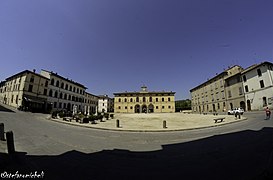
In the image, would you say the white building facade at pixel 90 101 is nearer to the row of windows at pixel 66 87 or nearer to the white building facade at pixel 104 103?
the white building facade at pixel 104 103

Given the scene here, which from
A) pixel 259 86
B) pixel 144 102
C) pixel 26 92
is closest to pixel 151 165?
pixel 26 92

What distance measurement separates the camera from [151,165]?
190 inches

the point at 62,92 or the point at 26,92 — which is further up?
the point at 62,92

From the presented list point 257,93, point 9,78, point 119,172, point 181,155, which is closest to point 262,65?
point 257,93

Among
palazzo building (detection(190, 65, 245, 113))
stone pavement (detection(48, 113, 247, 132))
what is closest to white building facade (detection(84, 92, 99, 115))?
stone pavement (detection(48, 113, 247, 132))

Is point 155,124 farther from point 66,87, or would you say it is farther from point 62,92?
point 66,87

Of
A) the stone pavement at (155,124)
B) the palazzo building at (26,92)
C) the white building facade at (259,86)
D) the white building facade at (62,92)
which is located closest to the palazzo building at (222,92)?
the white building facade at (259,86)

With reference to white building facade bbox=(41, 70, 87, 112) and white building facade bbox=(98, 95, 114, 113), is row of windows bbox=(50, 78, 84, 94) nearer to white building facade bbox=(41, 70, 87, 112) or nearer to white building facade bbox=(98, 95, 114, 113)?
white building facade bbox=(41, 70, 87, 112)

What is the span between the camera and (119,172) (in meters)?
4.28

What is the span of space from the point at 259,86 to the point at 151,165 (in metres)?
40.4

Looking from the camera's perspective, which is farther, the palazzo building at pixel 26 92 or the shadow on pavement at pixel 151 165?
the palazzo building at pixel 26 92

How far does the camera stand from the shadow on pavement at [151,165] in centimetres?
403

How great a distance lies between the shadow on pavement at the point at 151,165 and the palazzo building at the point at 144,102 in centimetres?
6186

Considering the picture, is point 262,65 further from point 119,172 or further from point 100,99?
point 100,99
